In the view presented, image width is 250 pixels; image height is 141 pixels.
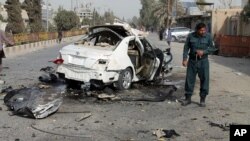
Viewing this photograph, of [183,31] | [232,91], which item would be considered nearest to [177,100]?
[232,91]

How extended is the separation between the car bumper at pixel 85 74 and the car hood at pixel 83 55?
136 mm

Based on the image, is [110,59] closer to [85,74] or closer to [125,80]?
[85,74]

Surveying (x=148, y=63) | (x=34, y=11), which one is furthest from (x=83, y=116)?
(x=34, y=11)

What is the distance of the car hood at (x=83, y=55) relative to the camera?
34.7ft

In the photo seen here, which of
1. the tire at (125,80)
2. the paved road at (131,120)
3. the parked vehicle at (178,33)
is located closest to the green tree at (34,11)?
the parked vehicle at (178,33)

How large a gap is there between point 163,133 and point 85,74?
4.11m

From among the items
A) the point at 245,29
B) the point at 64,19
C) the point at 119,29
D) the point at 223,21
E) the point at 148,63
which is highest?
the point at 64,19

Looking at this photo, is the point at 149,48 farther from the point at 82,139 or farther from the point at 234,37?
the point at 234,37

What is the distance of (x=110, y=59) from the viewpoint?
34.8ft

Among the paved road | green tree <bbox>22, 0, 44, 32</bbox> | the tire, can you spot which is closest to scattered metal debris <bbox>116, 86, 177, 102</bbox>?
the paved road

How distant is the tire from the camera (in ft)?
36.2

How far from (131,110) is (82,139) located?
2.39 metres

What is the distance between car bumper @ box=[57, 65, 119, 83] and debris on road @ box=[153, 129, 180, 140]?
3.64 m

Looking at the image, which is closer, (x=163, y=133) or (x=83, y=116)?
(x=163, y=133)
